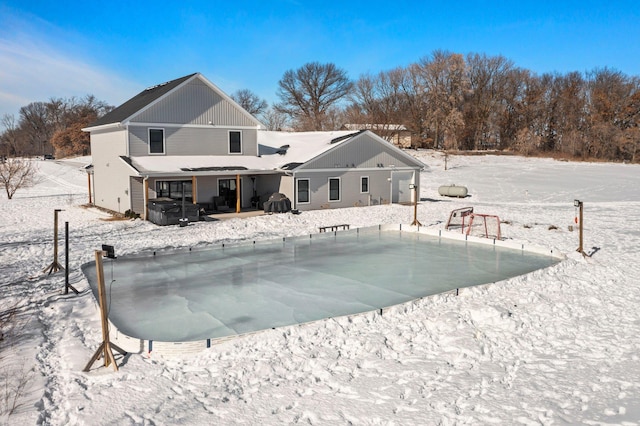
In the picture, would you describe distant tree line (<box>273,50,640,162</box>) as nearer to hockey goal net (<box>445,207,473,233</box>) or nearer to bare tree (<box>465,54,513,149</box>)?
bare tree (<box>465,54,513,149</box>)

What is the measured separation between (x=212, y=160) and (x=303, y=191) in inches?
187

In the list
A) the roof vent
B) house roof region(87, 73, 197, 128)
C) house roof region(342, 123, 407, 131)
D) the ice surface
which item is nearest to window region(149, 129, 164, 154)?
house roof region(87, 73, 197, 128)

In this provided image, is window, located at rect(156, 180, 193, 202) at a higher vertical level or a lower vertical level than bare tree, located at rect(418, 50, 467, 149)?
lower

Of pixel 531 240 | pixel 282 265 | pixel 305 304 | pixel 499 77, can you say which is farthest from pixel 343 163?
pixel 499 77

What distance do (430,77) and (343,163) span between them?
43.9m

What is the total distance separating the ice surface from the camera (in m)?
9.67

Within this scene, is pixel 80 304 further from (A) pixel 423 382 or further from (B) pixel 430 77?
(B) pixel 430 77

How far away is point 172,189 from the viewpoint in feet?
77.3

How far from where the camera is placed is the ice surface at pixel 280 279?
31.7ft

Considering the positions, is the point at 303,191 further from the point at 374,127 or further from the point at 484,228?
the point at 374,127

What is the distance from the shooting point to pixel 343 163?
26.6 metres

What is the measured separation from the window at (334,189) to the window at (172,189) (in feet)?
23.3

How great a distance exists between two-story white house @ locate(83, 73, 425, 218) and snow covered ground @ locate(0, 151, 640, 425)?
9139 mm

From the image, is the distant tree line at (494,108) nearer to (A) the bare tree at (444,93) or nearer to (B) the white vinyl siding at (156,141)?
(A) the bare tree at (444,93)
